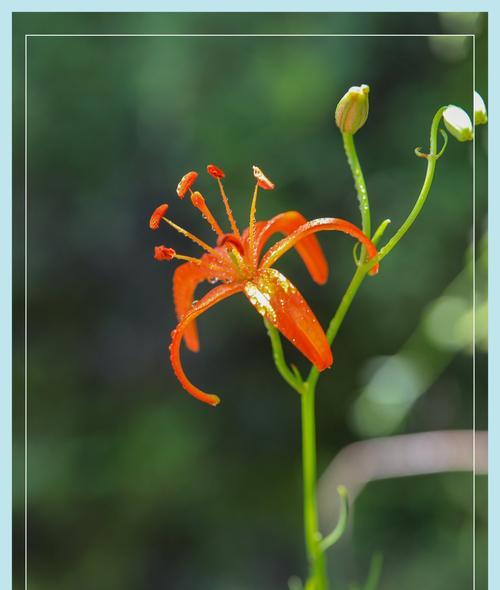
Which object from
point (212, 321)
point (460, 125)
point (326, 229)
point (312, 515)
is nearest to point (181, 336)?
point (326, 229)

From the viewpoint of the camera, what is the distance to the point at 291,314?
1420mm

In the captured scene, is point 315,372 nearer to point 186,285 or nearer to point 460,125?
point 186,285

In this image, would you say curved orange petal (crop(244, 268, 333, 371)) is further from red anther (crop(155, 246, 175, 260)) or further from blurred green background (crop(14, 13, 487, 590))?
blurred green background (crop(14, 13, 487, 590))

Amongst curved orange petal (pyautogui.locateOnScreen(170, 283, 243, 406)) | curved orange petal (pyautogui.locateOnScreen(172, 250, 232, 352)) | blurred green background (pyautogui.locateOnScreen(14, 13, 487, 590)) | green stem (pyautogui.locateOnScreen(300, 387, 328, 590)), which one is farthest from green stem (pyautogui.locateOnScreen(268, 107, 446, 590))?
blurred green background (pyautogui.locateOnScreen(14, 13, 487, 590))

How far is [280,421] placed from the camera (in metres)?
3.25

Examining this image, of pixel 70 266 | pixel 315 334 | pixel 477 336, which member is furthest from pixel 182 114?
pixel 315 334

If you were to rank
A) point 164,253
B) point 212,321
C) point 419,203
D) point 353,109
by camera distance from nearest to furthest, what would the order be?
1. point 419,203
2. point 353,109
3. point 164,253
4. point 212,321

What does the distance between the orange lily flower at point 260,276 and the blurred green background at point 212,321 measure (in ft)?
3.93

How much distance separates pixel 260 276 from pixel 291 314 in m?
0.14

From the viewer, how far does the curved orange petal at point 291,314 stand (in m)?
1.38

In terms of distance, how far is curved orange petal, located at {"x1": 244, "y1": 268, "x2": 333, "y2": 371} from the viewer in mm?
1381

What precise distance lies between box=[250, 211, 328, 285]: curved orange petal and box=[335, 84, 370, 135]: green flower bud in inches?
7.8

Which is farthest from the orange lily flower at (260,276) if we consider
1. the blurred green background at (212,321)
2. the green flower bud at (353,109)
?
the blurred green background at (212,321)

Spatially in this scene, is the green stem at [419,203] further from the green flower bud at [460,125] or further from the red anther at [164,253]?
the red anther at [164,253]
